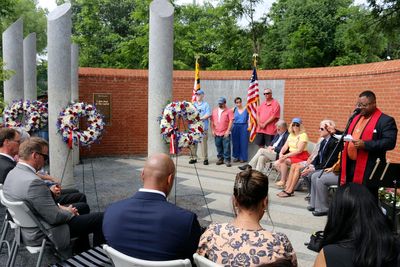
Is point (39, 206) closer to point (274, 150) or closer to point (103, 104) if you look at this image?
point (274, 150)

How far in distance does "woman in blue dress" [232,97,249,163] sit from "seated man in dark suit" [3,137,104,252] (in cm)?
685

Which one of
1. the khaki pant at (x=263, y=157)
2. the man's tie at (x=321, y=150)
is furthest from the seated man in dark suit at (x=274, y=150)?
the man's tie at (x=321, y=150)

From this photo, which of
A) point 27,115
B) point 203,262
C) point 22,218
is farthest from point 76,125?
point 203,262

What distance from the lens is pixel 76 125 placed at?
247 inches

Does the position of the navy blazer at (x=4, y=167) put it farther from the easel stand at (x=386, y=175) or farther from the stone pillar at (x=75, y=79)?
the stone pillar at (x=75, y=79)

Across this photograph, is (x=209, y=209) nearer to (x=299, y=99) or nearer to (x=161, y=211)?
(x=161, y=211)

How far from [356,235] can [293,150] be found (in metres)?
5.56

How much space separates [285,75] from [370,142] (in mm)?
5810

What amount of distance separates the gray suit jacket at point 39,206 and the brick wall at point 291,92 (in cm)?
613

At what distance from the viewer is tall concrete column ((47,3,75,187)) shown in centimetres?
640

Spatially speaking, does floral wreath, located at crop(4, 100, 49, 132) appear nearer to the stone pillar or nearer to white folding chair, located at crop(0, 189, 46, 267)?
the stone pillar

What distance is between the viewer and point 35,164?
12.5 ft

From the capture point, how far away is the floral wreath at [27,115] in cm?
752

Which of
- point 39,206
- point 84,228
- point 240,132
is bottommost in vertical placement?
point 84,228
